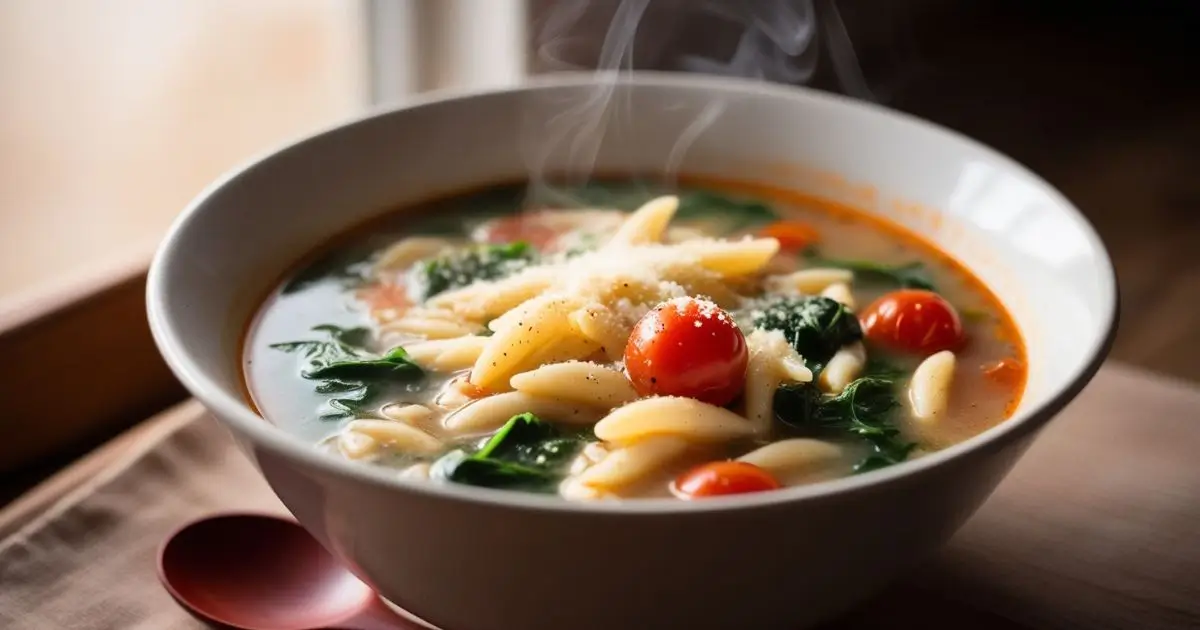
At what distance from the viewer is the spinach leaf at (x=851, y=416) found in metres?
1.80

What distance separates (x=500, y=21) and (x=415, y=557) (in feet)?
7.20

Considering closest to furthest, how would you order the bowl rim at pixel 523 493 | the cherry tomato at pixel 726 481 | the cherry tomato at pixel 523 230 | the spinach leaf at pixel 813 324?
the bowl rim at pixel 523 493, the cherry tomato at pixel 726 481, the spinach leaf at pixel 813 324, the cherry tomato at pixel 523 230

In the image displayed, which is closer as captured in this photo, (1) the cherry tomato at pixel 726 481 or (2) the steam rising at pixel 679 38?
(1) the cherry tomato at pixel 726 481

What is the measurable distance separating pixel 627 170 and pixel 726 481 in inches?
48.2

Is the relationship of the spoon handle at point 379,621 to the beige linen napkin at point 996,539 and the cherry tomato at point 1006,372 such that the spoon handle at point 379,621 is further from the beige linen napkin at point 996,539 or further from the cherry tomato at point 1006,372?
the cherry tomato at point 1006,372

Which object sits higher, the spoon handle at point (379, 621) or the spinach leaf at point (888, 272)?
the spinach leaf at point (888, 272)

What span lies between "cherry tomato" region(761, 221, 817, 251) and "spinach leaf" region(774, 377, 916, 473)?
1.94ft

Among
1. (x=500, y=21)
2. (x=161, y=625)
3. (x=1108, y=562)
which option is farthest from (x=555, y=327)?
(x=500, y=21)

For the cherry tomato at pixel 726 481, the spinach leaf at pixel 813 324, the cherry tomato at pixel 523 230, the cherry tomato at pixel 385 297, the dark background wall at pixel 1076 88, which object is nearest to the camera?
the cherry tomato at pixel 726 481

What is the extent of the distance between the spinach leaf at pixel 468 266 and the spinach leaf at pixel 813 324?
45 centimetres

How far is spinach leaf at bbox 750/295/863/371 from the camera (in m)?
1.99

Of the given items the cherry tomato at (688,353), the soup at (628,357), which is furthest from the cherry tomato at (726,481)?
the cherry tomato at (688,353)

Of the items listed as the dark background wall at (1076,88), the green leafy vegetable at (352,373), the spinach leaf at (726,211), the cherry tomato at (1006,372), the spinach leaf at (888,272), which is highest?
the dark background wall at (1076,88)

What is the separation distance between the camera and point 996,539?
198cm
